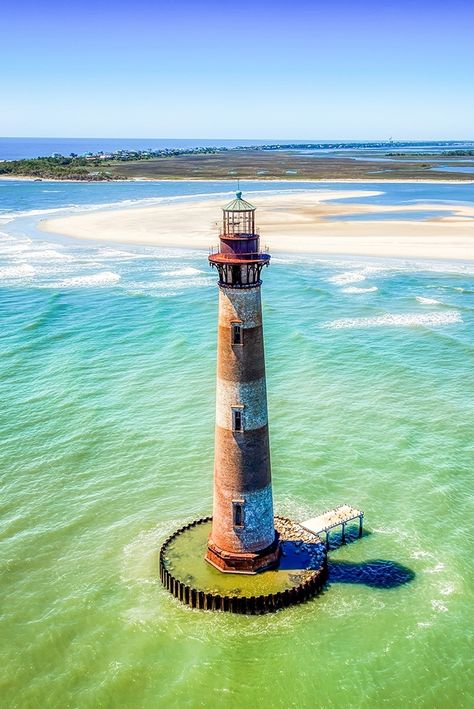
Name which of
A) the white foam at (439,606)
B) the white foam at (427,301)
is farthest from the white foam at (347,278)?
the white foam at (439,606)

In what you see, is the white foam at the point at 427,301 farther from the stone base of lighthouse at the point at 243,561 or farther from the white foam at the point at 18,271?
the stone base of lighthouse at the point at 243,561

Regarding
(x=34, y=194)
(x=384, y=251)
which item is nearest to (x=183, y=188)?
(x=34, y=194)

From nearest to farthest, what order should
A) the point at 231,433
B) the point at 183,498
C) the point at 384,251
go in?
the point at 231,433 → the point at 183,498 → the point at 384,251

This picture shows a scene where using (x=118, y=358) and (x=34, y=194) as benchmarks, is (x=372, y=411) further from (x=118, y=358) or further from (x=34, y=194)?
(x=34, y=194)

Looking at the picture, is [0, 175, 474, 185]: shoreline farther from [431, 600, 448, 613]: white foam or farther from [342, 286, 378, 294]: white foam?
[431, 600, 448, 613]: white foam

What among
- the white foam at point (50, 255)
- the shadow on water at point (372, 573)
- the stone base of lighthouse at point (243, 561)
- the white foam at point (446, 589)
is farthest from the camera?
the white foam at point (50, 255)

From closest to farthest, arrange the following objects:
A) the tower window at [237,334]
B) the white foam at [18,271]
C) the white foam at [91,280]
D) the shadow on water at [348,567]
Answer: the tower window at [237,334] → the shadow on water at [348,567] → the white foam at [91,280] → the white foam at [18,271]

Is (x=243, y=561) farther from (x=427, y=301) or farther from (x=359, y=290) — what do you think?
(x=359, y=290)
